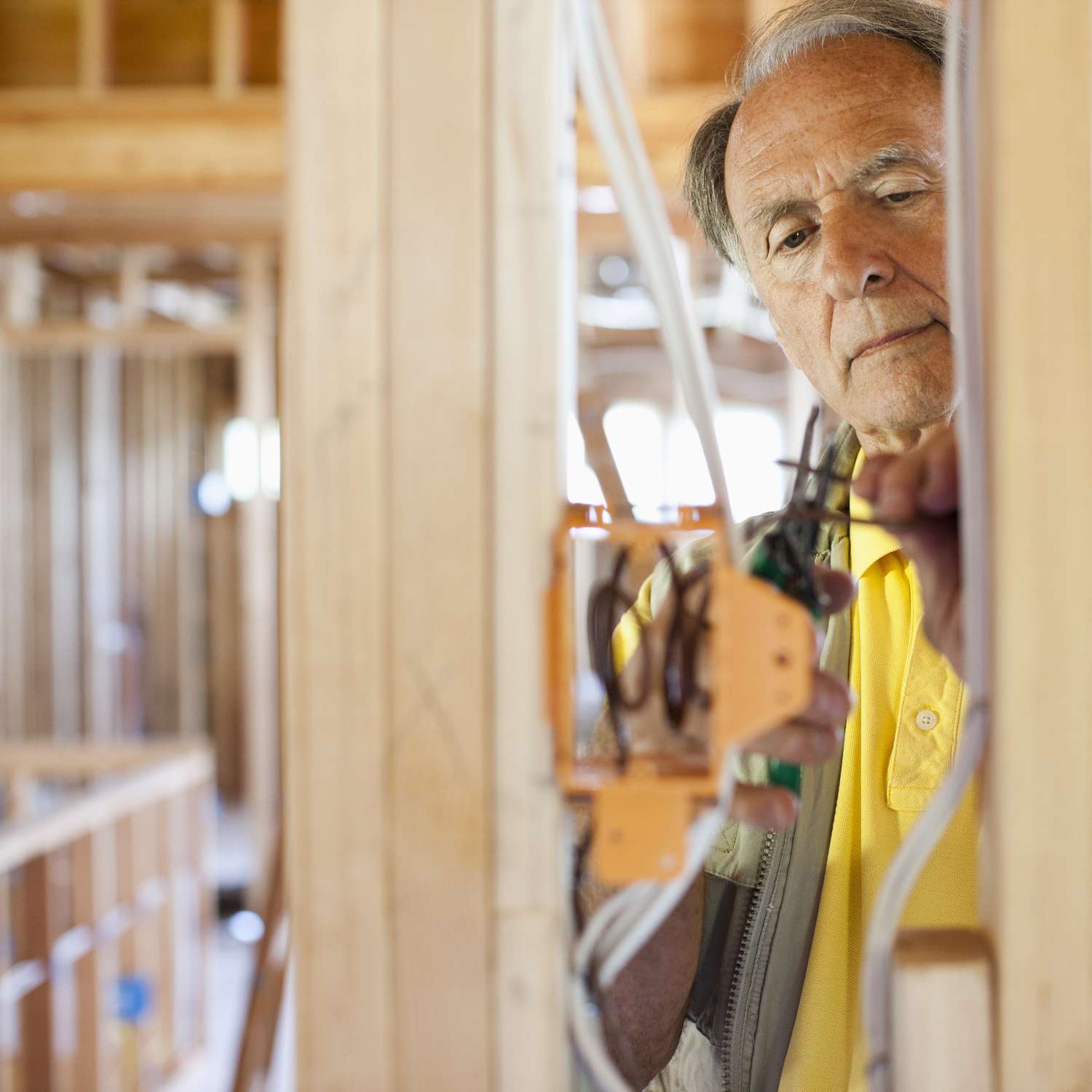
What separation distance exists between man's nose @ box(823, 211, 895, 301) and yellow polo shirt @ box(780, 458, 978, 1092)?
20cm

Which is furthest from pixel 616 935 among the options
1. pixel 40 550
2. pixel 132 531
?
pixel 132 531

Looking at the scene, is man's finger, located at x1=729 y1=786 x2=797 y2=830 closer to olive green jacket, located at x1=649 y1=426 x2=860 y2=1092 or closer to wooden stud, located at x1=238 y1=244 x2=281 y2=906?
olive green jacket, located at x1=649 y1=426 x2=860 y2=1092

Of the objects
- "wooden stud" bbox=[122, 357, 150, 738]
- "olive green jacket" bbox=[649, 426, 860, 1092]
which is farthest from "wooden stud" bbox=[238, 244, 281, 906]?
"olive green jacket" bbox=[649, 426, 860, 1092]

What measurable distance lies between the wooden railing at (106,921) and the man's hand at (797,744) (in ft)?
7.41

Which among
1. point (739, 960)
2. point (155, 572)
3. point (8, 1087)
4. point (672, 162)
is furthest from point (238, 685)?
point (739, 960)

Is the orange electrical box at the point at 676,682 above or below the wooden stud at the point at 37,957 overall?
above

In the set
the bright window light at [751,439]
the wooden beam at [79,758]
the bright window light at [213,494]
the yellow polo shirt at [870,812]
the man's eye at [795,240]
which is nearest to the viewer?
the yellow polo shirt at [870,812]

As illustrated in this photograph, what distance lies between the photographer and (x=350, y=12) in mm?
469

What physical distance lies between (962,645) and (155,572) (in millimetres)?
7330

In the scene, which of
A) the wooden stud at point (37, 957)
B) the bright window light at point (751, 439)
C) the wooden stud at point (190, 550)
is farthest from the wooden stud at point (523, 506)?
the bright window light at point (751, 439)

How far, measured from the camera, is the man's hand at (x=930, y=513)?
51 centimetres

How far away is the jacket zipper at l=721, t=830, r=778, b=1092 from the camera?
95 centimetres

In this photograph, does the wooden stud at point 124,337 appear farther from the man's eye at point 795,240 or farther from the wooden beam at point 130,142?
the man's eye at point 795,240

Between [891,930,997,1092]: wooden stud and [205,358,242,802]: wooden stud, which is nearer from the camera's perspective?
[891,930,997,1092]: wooden stud
